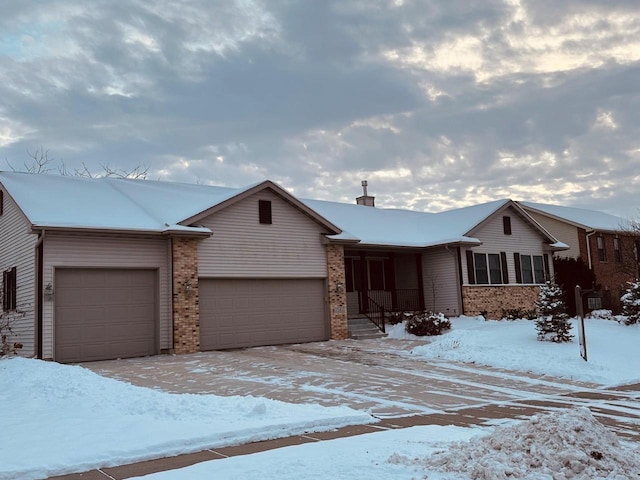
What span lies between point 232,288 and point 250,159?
9.69 meters

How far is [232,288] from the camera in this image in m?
18.6

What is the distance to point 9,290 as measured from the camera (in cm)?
1750

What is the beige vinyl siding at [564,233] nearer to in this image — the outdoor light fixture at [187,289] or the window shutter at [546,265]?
the window shutter at [546,265]

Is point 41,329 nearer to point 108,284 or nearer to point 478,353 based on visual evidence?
point 108,284

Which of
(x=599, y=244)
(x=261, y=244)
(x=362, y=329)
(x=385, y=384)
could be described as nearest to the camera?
(x=385, y=384)

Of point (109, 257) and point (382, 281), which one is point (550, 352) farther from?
point (109, 257)

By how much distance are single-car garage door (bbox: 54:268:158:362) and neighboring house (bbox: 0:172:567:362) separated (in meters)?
0.03

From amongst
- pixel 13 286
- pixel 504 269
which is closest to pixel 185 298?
pixel 13 286

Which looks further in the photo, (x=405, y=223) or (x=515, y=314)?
(x=405, y=223)

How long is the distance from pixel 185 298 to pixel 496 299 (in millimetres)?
14265

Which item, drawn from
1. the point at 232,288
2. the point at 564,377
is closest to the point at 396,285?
the point at 232,288

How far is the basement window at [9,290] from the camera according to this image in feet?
56.1

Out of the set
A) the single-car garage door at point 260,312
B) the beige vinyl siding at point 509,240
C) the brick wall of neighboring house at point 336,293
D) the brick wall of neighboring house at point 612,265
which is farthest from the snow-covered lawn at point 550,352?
the brick wall of neighboring house at point 612,265

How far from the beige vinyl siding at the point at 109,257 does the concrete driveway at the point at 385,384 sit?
1.27m
